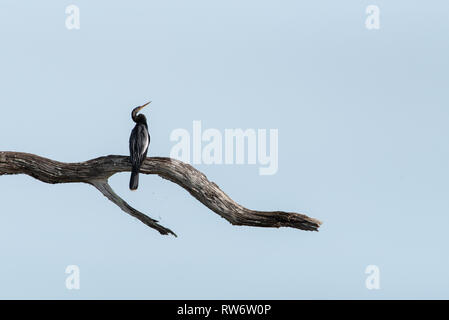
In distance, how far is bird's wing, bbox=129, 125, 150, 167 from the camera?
32.1 ft

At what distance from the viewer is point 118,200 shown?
34.2ft

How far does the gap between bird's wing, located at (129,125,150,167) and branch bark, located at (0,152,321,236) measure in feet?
0.48

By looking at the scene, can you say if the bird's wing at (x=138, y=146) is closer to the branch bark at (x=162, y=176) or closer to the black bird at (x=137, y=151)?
the black bird at (x=137, y=151)

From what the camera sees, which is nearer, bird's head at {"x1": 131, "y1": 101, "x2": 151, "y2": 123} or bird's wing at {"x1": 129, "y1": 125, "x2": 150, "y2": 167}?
bird's wing at {"x1": 129, "y1": 125, "x2": 150, "y2": 167}

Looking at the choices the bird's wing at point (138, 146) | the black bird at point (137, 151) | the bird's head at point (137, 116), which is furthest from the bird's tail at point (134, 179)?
the bird's head at point (137, 116)

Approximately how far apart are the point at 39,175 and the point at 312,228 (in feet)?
15.0

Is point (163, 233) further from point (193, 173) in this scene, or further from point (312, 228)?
point (312, 228)

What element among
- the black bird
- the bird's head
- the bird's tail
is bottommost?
the bird's tail

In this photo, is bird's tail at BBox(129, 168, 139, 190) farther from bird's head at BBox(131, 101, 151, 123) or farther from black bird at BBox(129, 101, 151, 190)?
bird's head at BBox(131, 101, 151, 123)

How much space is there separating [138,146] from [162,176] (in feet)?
2.10

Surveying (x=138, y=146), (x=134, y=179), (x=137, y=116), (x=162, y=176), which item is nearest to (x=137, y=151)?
(x=138, y=146)

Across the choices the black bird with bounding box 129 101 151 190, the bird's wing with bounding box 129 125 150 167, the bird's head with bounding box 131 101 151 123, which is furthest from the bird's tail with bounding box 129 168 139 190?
the bird's head with bounding box 131 101 151 123

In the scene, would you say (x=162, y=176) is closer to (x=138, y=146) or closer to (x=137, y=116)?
(x=138, y=146)

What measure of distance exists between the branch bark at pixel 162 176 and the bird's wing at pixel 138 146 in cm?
15
